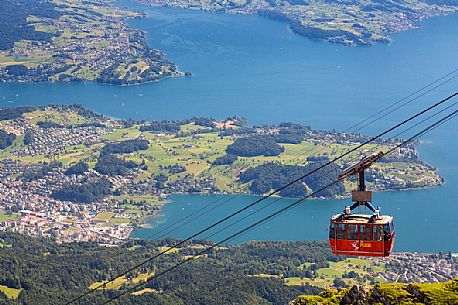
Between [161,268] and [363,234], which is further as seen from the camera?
[161,268]

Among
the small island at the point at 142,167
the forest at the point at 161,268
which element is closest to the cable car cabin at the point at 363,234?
the forest at the point at 161,268

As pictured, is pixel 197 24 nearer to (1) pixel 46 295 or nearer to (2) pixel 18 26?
(2) pixel 18 26

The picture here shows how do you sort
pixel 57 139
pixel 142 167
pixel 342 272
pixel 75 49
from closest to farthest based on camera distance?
pixel 342 272 < pixel 142 167 < pixel 57 139 < pixel 75 49

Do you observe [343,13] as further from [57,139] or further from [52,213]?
[52,213]

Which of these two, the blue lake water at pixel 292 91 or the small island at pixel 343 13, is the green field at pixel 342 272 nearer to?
the blue lake water at pixel 292 91

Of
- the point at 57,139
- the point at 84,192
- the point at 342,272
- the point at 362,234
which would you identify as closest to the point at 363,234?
the point at 362,234

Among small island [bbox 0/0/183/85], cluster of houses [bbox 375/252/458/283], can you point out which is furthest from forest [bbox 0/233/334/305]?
small island [bbox 0/0/183/85]
